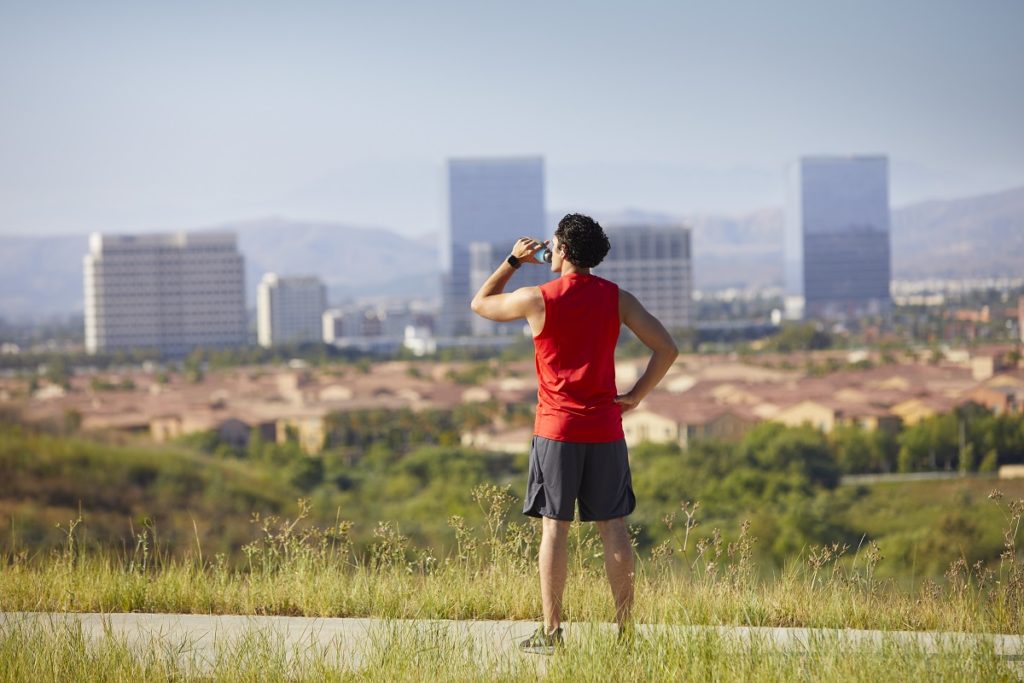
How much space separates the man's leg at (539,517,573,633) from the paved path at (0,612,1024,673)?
0.35 ft

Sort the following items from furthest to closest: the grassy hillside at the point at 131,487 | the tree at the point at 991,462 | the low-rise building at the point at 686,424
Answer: the low-rise building at the point at 686,424, the tree at the point at 991,462, the grassy hillside at the point at 131,487

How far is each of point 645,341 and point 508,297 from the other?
43cm

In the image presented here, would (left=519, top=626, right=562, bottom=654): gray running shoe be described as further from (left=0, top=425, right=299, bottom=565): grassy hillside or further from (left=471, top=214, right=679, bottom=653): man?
(left=0, top=425, right=299, bottom=565): grassy hillside

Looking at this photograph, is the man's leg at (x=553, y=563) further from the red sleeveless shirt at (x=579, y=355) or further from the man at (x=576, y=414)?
the red sleeveless shirt at (x=579, y=355)

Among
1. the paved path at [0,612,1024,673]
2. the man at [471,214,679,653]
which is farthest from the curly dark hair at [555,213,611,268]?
the paved path at [0,612,1024,673]

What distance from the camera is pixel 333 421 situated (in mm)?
63719

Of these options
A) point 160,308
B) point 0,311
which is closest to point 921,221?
point 160,308

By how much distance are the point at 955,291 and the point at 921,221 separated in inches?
1241

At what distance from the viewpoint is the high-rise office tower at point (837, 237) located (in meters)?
173

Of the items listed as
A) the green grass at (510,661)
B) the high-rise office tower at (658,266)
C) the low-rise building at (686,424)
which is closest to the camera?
the green grass at (510,661)

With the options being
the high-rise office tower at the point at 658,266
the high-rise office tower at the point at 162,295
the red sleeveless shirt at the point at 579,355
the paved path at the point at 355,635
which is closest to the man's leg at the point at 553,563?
the paved path at the point at 355,635

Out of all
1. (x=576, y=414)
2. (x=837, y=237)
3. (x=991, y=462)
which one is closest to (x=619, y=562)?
(x=576, y=414)

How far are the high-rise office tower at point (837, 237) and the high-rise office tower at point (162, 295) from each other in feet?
240

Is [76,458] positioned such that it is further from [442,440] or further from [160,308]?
[160,308]
